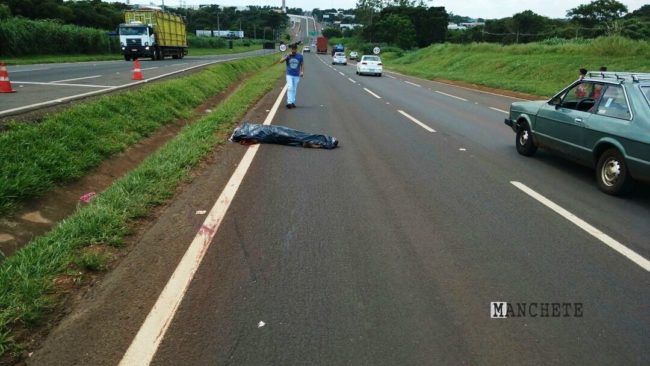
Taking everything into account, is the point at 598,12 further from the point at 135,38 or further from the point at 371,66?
the point at 135,38

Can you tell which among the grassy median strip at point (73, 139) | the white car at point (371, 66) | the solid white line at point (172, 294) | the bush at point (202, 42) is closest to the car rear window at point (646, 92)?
the solid white line at point (172, 294)

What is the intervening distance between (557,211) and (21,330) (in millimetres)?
5213

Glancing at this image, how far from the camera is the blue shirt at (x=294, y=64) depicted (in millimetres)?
14008

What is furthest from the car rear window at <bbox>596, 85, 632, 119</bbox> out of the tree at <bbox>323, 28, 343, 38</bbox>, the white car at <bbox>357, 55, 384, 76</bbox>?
the tree at <bbox>323, 28, 343, 38</bbox>

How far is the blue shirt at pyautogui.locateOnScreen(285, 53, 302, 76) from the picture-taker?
551 inches

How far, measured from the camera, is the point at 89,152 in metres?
8.08

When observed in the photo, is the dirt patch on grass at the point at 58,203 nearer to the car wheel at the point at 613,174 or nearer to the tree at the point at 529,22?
the car wheel at the point at 613,174

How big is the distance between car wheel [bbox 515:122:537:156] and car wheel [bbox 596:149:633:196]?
1905mm

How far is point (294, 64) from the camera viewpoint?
14008 mm

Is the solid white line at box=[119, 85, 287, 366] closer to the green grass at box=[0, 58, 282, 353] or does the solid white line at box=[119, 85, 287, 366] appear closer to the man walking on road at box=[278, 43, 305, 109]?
the green grass at box=[0, 58, 282, 353]

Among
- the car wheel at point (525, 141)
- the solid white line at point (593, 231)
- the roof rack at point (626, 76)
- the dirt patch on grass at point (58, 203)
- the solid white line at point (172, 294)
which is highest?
the roof rack at point (626, 76)

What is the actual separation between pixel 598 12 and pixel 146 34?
63215 millimetres

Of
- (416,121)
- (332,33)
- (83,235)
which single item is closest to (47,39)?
(416,121)

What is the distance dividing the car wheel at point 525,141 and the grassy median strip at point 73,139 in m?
7.13
